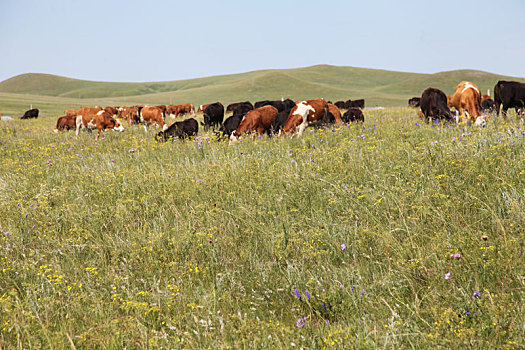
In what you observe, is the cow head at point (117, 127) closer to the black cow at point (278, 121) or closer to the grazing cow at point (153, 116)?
the grazing cow at point (153, 116)

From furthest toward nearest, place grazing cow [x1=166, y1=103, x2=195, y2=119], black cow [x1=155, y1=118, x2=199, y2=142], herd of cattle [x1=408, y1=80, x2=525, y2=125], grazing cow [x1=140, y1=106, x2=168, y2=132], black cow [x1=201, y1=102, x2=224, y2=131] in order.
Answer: grazing cow [x1=166, y1=103, x2=195, y2=119] → grazing cow [x1=140, y1=106, x2=168, y2=132] → black cow [x1=201, y1=102, x2=224, y2=131] → black cow [x1=155, y1=118, x2=199, y2=142] → herd of cattle [x1=408, y1=80, x2=525, y2=125]

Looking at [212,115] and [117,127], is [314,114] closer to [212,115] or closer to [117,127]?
[212,115]

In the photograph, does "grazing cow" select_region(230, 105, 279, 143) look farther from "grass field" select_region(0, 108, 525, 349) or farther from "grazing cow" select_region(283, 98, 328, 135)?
"grass field" select_region(0, 108, 525, 349)

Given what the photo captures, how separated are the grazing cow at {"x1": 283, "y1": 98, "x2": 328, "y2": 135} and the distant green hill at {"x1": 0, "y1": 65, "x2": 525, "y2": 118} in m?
45.6

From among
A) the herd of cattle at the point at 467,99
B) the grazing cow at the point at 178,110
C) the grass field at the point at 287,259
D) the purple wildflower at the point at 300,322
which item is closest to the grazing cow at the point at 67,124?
the grass field at the point at 287,259

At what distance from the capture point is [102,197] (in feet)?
17.7

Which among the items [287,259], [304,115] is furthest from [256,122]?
[287,259]

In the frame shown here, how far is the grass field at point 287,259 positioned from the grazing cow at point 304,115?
5205 millimetres

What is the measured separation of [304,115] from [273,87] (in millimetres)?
78529

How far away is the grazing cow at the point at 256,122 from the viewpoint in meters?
11.3

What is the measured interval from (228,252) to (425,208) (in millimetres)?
2034

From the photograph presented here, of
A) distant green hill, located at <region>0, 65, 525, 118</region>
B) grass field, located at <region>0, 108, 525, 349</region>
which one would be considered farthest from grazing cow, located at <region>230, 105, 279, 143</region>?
distant green hill, located at <region>0, 65, 525, 118</region>

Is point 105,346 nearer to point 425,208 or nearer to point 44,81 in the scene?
point 425,208

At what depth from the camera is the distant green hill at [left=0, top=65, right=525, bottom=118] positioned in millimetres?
76881
